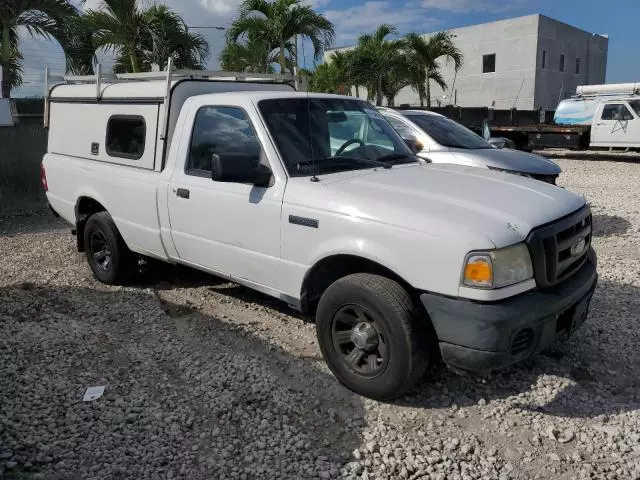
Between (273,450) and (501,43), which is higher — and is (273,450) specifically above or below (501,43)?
below

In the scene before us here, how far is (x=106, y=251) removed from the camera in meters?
6.00

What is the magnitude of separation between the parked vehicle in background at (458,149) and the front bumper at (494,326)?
4089mm

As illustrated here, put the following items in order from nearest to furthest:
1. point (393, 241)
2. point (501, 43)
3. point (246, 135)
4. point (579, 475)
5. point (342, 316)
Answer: point (579, 475), point (393, 241), point (342, 316), point (246, 135), point (501, 43)

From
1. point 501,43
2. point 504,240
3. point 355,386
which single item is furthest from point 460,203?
point 501,43

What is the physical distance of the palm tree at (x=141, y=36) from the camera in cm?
1300

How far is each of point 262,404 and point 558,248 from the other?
6.70 feet

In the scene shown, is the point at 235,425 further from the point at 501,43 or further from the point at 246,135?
the point at 501,43

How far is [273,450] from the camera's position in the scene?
3227 millimetres

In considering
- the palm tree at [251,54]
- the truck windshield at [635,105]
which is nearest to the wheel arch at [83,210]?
the palm tree at [251,54]

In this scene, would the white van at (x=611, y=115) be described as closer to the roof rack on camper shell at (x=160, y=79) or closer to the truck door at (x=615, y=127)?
the truck door at (x=615, y=127)

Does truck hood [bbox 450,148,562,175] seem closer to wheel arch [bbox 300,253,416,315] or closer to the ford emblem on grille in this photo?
the ford emblem on grille

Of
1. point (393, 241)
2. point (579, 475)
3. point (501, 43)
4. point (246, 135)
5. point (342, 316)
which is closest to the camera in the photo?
point (579, 475)

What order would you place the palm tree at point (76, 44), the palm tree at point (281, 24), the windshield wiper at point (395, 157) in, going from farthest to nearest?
the palm tree at point (281, 24)
the palm tree at point (76, 44)
the windshield wiper at point (395, 157)

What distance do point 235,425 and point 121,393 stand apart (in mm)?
878
